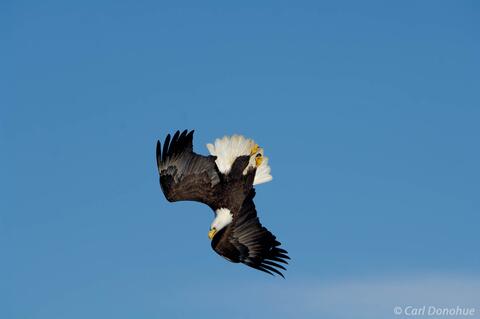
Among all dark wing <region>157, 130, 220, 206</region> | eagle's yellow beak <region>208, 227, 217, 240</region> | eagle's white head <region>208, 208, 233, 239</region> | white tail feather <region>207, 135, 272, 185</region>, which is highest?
white tail feather <region>207, 135, 272, 185</region>

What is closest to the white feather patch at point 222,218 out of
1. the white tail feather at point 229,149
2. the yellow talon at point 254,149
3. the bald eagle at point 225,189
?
the bald eagle at point 225,189

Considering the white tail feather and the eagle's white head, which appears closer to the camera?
the eagle's white head

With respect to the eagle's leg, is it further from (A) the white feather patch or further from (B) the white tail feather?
(A) the white feather patch

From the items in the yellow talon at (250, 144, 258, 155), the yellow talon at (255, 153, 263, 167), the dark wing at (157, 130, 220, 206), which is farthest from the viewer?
the yellow talon at (255, 153, 263, 167)

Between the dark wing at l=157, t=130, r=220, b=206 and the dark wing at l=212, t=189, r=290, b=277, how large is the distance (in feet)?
2.09

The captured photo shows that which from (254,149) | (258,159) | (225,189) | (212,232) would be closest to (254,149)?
(254,149)

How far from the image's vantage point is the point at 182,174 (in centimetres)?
1496

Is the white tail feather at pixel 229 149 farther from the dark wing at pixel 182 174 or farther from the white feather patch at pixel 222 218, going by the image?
the white feather patch at pixel 222 218

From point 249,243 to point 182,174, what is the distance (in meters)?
1.56

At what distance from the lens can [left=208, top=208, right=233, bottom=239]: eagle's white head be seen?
561 inches

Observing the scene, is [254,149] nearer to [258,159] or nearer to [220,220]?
[258,159]

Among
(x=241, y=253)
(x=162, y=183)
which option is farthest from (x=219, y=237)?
(x=162, y=183)

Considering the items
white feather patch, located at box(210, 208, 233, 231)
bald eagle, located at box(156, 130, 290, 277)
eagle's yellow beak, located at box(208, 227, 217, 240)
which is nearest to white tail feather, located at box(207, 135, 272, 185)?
bald eagle, located at box(156, 130, 290, 277)

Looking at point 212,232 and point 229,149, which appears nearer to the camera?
point 212,232
